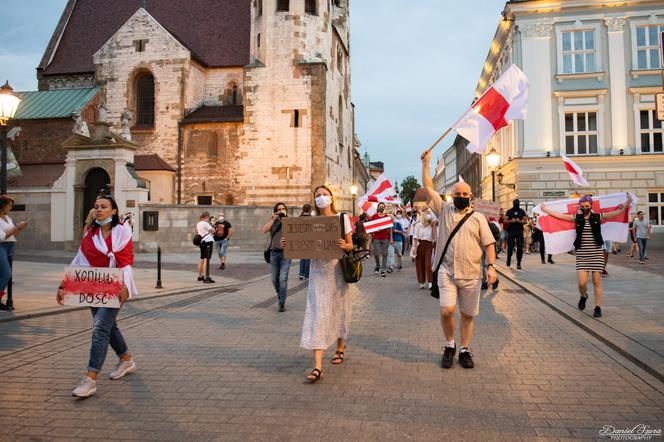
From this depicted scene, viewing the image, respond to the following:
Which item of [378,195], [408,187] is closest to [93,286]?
[378,195]

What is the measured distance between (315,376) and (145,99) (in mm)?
35526

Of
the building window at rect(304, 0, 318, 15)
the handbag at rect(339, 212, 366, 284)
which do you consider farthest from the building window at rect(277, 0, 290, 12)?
the handbag at rect(339, 212, 366, 284)

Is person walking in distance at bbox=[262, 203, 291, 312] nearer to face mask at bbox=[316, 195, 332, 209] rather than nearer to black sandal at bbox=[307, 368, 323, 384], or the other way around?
face mask at bbox=[316, 195, 332, 209]

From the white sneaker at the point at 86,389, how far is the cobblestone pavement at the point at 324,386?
7 centimetres

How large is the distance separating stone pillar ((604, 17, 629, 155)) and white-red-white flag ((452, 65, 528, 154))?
967 inches

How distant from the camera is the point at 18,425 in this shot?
13.3 ft

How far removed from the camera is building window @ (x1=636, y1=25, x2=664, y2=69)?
29.0 meters

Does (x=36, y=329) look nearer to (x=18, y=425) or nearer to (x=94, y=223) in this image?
(x=94, y=223)

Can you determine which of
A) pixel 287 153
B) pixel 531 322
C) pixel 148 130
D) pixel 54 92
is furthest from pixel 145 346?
pixel 54 92

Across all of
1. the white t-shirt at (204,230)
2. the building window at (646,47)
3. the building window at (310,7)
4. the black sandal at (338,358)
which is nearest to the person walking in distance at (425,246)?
the white t-shirt at (204,230)

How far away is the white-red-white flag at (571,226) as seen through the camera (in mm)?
9461

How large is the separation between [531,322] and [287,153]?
27.4 meters

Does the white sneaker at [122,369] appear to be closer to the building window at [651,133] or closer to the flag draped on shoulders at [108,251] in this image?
the flag draped on shoulders at [108,251]

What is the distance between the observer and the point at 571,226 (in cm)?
933
